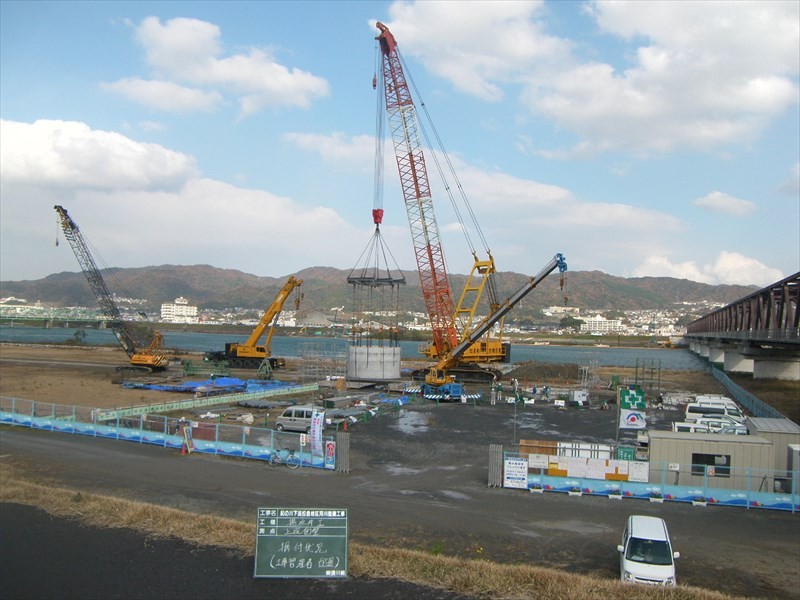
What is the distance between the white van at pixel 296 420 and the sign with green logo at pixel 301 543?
1667 cm

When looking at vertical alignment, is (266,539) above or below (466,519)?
above

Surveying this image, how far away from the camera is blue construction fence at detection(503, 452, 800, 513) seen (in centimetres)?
1784

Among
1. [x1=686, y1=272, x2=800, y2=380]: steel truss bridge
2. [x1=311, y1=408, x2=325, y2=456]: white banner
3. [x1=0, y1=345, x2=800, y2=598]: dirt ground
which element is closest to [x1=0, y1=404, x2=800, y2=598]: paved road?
[x1=0, y1=345, x2=800, y2=598]: dirt ground

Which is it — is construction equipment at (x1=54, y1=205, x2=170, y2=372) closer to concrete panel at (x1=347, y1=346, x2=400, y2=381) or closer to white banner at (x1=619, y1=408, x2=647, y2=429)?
concrete panel at (x1=347, y1=346, x2=400, y2=381)

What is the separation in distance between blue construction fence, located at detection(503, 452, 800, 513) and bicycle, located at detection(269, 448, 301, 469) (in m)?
7.60

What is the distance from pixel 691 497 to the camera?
1831 cm

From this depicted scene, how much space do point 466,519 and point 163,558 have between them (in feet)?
24.8

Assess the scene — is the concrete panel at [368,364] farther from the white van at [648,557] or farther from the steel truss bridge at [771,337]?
the white van at [648,557]

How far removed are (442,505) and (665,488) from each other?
6.99m

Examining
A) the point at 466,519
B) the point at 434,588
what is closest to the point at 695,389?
the point at 466,519

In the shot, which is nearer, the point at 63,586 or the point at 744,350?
the point at 63,586

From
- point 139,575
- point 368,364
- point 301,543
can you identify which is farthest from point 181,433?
point 368,364

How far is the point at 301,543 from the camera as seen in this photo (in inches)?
436

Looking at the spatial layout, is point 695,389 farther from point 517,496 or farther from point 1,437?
point 1,437
